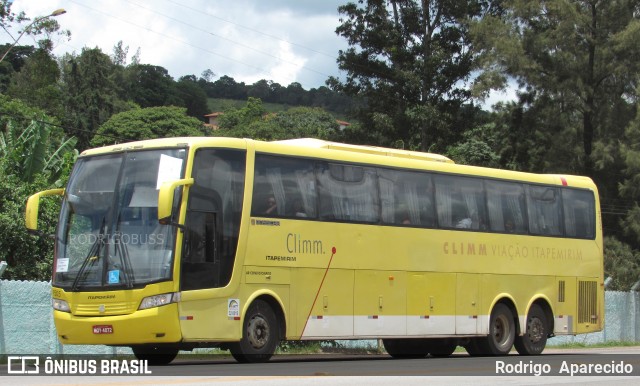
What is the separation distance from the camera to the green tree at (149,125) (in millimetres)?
84938

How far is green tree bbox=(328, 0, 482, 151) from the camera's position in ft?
145

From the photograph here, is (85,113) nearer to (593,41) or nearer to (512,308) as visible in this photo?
(593,41)

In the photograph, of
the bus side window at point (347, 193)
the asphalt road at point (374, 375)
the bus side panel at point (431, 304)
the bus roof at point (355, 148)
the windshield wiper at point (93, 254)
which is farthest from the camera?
the bus side panel at point (431, 304)

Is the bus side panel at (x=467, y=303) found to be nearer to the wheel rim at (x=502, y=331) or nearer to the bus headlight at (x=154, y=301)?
the wheel rim at (x=502, y=331)

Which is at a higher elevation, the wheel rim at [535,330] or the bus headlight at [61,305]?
the bus headlight at [61,305]

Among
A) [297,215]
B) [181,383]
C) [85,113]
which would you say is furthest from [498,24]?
[85,113]

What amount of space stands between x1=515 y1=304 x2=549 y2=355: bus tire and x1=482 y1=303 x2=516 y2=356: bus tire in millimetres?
372

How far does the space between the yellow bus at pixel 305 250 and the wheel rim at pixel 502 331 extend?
0.14ft

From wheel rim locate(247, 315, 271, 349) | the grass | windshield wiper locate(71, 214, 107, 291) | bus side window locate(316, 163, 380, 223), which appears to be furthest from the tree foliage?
windshield wiper locate(71, 214, 107, 291)

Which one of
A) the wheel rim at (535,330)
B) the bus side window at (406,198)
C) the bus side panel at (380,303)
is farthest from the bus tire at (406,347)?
the bus side window at (406,198)

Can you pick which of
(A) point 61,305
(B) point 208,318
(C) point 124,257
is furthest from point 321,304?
(A) point 61,305

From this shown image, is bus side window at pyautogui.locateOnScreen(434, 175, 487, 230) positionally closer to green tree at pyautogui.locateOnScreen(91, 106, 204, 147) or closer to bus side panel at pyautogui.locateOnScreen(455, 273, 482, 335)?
bus side panel at pyautogui.locateOnScreen(455, 273, 482, 335)

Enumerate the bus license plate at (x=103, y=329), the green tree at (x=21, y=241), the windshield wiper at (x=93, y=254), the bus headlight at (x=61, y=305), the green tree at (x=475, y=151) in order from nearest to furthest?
the bus license plate at (x=103, y=329) → the windshield wiper at (x=93, y=254) → the bus headlight at (x=61, y=305) → the green tree at (x=21, y=241) → the green tree at (x=475, y=151)

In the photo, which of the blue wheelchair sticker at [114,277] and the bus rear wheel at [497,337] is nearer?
the blue wheelchair sticker at [114,277]
